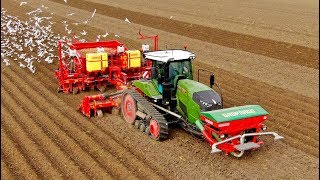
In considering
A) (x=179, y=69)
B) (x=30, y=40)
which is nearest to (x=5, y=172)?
(x=179, y=69)

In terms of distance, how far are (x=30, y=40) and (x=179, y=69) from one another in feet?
38.6

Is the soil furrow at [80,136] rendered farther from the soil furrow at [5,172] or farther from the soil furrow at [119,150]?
the soil furrow at [5,172]

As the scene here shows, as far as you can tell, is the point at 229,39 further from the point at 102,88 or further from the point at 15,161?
the point at 15,161

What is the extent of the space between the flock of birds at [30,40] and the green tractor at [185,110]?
5950 millimetres

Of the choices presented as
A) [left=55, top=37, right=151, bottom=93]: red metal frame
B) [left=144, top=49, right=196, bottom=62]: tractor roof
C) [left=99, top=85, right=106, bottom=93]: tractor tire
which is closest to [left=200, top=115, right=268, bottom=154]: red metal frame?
[left=144, top=49, right=196, bottom=62]: tractor roof

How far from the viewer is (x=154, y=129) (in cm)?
1085

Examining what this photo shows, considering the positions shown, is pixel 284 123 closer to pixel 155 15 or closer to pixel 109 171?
pixel 109 171

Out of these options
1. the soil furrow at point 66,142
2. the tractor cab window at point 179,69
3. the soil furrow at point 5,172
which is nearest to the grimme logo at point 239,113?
the tractor cab window at point 179,69

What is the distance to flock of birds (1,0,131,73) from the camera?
1861 centimetres

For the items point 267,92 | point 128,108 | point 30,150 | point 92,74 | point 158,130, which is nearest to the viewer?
point 30,150

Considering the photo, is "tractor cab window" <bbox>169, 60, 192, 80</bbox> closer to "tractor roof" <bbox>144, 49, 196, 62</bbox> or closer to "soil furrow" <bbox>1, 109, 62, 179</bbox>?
"tractor roof" <bbox>144, 49, 196, 62</bbox>

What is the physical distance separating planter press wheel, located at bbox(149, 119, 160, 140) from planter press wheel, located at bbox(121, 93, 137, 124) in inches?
35.3

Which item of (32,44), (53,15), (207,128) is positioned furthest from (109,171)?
(53,15)

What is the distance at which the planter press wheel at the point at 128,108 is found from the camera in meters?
11.7
